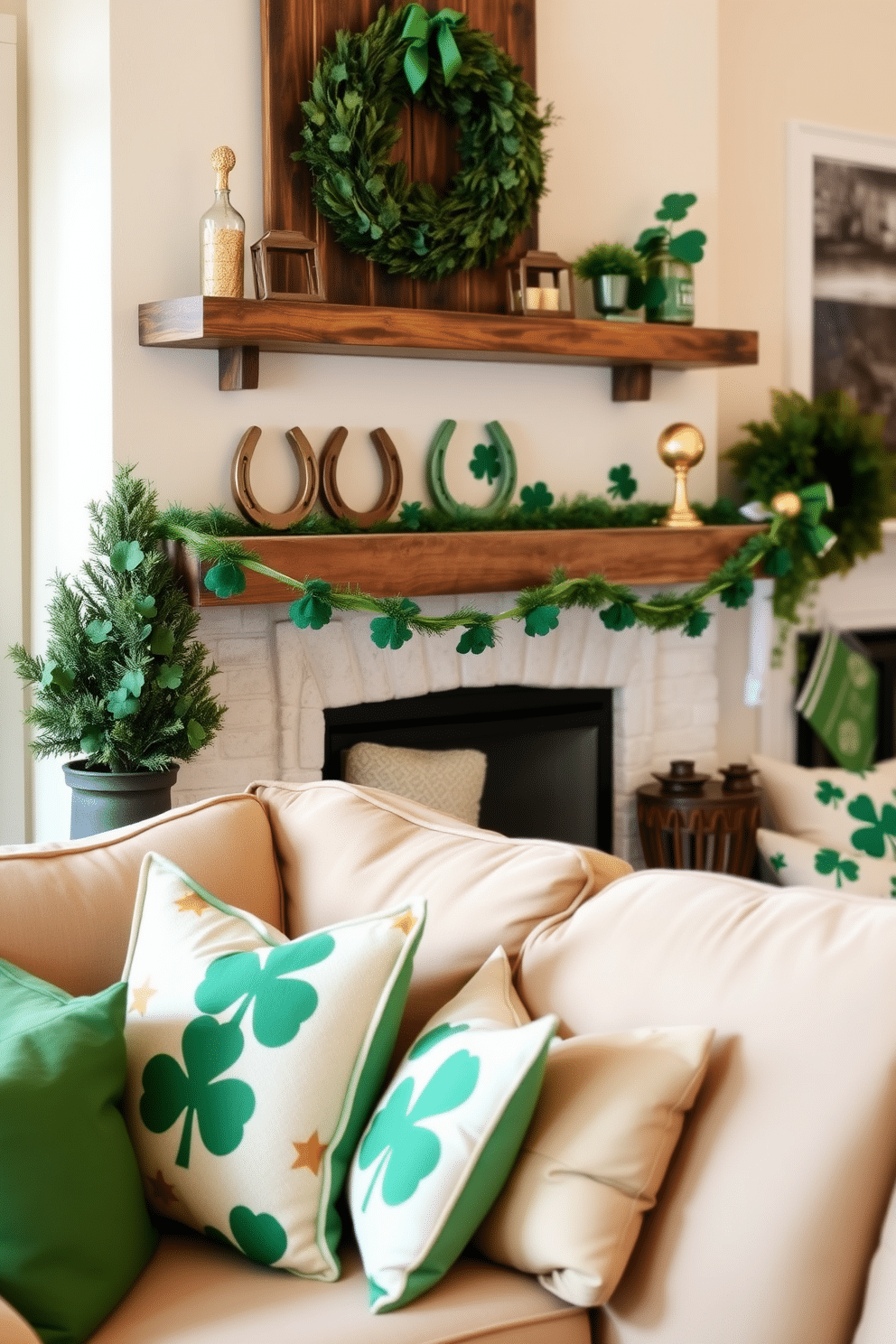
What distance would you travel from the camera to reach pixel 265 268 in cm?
278

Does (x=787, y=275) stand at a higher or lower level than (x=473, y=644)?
higher

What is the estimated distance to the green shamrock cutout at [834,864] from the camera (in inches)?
128

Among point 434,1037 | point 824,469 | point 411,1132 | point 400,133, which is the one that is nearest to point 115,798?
point 434,1037

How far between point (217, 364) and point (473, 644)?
0.77 metres

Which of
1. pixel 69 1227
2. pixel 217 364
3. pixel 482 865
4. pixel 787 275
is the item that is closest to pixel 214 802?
pixel 482 865

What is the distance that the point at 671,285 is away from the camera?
3.39 meters

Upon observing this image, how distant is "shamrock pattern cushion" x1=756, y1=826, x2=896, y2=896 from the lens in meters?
3.23

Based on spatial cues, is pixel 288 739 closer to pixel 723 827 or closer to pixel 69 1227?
pixel 723 827

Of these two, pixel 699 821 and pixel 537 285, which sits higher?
pixel 537 285

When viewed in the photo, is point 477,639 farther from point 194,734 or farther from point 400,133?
point 400,133

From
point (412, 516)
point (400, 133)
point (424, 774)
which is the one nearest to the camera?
point (400, 133)

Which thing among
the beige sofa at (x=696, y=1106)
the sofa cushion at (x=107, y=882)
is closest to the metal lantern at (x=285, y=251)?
the sofa cushion at (x=107, y=882)

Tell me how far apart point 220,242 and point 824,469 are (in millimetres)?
1814

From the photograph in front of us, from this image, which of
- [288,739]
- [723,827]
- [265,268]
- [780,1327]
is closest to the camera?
[780,1327]
